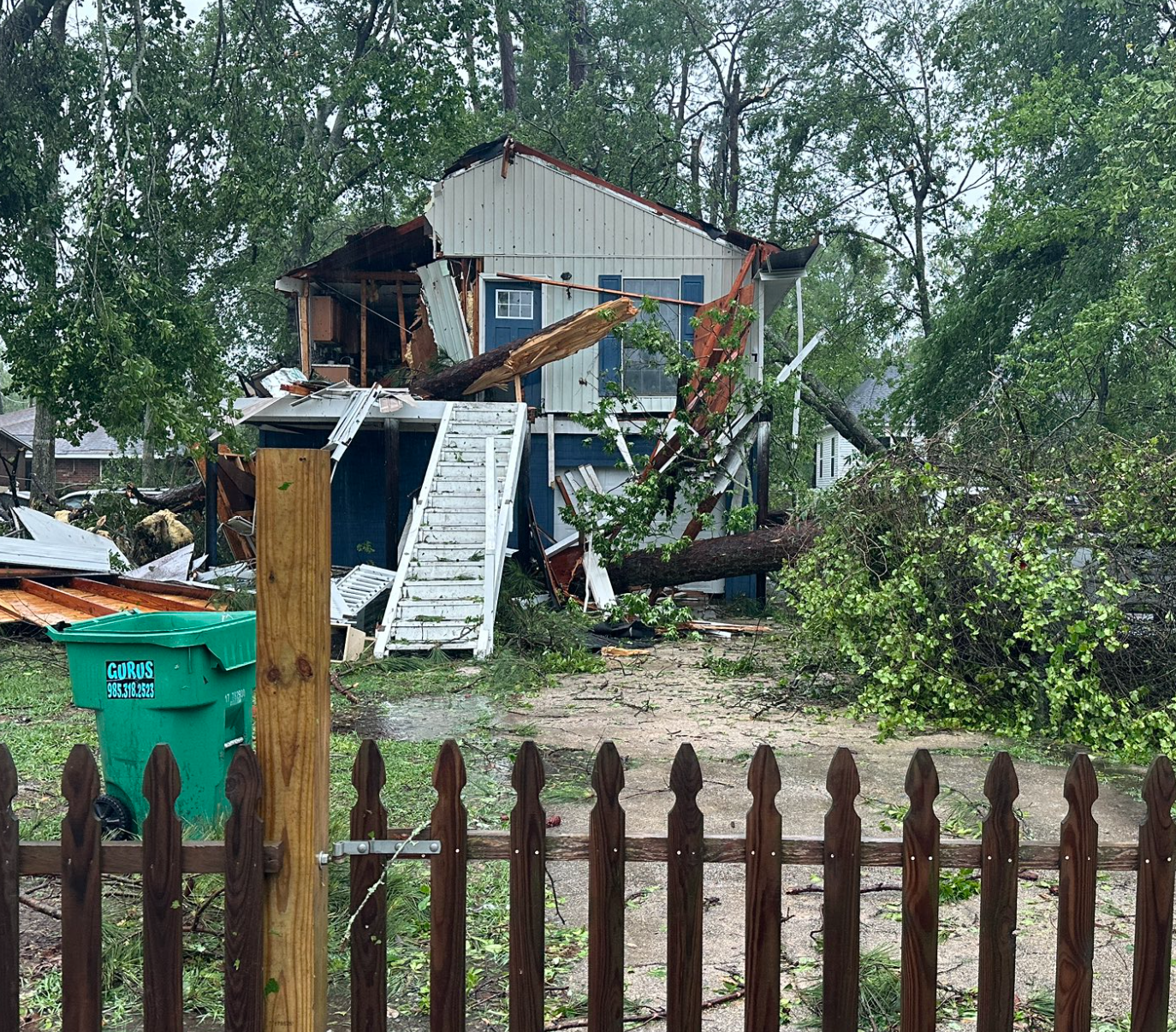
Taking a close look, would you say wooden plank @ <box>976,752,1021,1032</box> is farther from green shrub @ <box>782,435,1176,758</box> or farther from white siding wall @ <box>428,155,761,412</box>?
white siding wall @ <box>428,155,761,412</box>

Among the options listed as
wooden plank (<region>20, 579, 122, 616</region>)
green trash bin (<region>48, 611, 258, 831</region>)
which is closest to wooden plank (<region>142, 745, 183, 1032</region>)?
green trash bin (<region>48, 611, 258, 831</region>)

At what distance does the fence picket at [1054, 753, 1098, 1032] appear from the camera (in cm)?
243

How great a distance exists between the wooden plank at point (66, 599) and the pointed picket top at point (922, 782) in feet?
34.6

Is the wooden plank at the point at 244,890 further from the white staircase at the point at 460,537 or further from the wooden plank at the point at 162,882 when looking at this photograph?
the white staircase at the point at 460,537

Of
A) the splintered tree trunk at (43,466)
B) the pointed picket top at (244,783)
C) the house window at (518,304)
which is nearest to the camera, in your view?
the pointed picket top at (244,783)

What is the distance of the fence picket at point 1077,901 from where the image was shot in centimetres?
243

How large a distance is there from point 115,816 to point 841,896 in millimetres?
3709

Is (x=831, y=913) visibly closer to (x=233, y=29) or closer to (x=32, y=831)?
(x=32, y=831)

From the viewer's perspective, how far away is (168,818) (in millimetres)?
2324

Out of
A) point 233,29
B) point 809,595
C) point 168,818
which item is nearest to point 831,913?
point 168,818

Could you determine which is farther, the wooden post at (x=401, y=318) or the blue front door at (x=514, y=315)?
the wooden post at (x=401, y=318)

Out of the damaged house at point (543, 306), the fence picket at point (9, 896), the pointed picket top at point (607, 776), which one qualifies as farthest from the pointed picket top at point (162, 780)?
the damaged house at point (543, 306)

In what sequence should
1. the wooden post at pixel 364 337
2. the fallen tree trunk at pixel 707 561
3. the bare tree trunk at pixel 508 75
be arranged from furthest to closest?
the bare tree trunk at pixel 508 75, the wooden post at pixel 364 337, the fallen tree trunk at pixel 707 561

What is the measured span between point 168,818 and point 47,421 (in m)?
26.3
